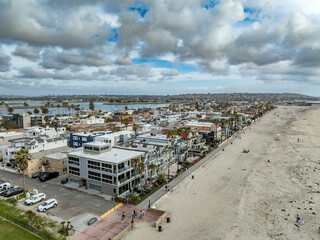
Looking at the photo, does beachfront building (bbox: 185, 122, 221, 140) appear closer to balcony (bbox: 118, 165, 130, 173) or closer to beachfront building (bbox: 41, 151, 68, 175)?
balcony (bbox: 118, 165, 130, 173)

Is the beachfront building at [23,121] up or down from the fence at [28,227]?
up

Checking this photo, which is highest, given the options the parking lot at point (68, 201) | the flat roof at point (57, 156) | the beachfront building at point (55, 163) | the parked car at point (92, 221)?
the flat roof at point (57, 156)

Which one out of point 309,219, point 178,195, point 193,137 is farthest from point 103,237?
point 193,137

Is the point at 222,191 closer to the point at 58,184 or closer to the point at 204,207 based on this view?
the point at 204,207

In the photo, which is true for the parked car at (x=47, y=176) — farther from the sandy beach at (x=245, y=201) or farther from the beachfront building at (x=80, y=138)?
the sandy beach at (x=245, y=201)

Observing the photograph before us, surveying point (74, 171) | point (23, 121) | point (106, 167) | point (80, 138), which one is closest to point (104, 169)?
point (106, 167)

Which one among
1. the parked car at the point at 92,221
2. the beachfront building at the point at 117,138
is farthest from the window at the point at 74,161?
the beachfront building at the point at 117,138
